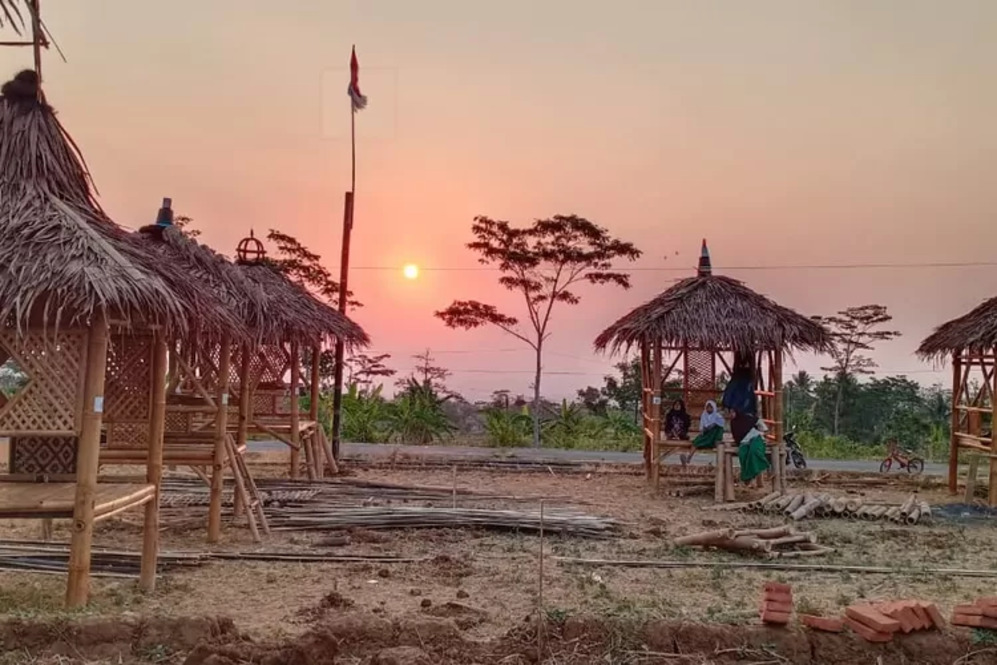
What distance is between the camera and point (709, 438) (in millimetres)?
11609

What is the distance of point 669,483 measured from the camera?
1278 cm

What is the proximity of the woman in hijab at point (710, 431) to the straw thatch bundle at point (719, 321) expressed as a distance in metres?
1.08

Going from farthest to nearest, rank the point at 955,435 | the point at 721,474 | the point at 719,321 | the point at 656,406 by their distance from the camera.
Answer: the point at 955,435
the point at 656,406
the point at 719,321
the point at 721,474

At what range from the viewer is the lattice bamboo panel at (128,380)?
22.4 ft

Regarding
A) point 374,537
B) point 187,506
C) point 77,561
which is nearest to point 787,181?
point 374,537

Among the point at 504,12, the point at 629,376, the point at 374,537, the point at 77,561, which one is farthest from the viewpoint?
the point at 629,376

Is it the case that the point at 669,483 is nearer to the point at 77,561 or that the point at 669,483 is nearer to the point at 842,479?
the point at 842,479

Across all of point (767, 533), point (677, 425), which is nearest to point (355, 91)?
point (677, 425)

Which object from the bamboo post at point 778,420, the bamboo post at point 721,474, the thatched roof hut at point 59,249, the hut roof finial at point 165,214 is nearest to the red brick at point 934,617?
the thatched roof hut at point 59,249

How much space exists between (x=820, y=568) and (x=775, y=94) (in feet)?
25.9

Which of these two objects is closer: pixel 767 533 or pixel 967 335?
pixel 767 533

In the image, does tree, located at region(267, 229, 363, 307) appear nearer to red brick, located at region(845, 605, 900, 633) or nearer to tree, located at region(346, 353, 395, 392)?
tree, located at region(346, 353, 395, 392)

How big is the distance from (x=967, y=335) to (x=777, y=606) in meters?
8.34

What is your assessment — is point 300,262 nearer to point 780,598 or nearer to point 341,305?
point 341,305
